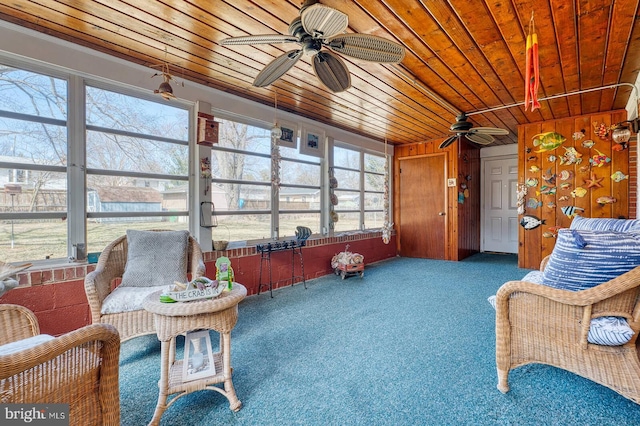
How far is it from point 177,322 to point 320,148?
141 inches

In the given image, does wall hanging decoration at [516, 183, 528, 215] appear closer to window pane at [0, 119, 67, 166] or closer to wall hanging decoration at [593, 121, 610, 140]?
wall hanging decoration at [593, 121, 610, 140]

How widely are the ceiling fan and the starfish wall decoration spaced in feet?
13.9

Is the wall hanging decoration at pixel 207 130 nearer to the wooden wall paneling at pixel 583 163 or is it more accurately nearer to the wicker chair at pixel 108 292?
the wicker chair at pixel 108 292

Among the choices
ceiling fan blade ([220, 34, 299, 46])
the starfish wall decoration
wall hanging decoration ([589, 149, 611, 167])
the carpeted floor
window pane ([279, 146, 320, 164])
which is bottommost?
the carpeted floor

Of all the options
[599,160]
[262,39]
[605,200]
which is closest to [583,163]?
[599,160]

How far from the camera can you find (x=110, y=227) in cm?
270

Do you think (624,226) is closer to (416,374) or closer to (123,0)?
(416,374)

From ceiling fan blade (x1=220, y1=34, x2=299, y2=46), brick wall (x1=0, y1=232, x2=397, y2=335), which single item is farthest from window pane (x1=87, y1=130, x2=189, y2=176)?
ceiling fan blade (x1=220, y1=34, x2=299, y2=46)

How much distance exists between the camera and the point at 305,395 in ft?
5.49

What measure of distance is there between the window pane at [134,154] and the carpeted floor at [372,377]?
1613 mm

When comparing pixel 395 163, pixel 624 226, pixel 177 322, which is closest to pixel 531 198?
pixel 395 163

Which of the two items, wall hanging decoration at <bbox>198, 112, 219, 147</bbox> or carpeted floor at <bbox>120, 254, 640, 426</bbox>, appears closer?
carpeted floor at <bbox>120, 254, 640, 426</bbox>

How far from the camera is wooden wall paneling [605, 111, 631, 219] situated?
4016mm

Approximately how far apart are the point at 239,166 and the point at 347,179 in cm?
225
